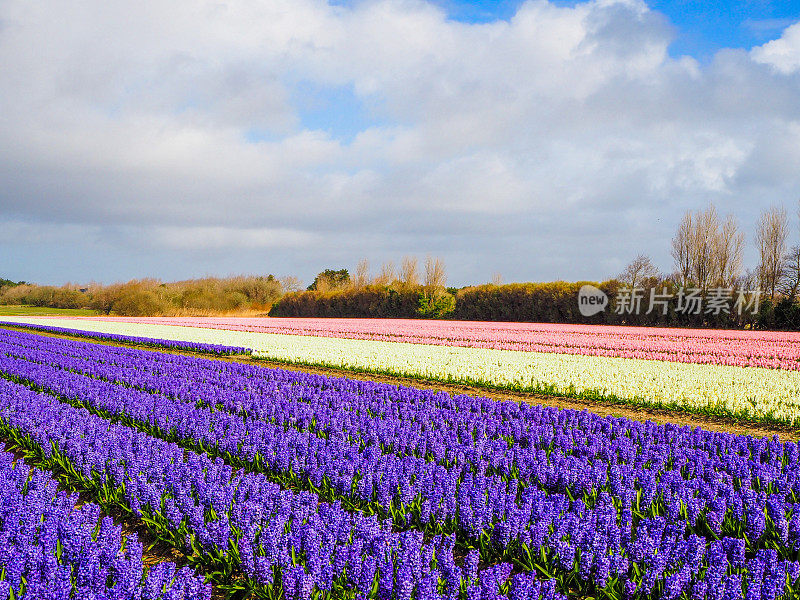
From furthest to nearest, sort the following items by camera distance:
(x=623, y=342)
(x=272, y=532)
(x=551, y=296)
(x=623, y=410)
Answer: (x=551, y=296) < (x=623, y=342) < (x=623, y=410) < (x=272, y=532)

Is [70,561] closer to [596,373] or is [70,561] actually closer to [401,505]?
[401,505]

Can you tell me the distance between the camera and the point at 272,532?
387cm

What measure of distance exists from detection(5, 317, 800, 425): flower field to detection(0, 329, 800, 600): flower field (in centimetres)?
282

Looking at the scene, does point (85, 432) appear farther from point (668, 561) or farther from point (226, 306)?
point (226, 306)

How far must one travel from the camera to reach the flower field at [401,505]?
3.50 metres

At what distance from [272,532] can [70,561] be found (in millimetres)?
1280

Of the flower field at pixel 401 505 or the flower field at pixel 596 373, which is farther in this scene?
the flower field at pixel 596 373

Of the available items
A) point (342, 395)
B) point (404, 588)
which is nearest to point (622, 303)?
point (342, 395)

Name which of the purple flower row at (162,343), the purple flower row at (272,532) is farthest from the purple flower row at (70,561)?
the purple flower row at (162,343)

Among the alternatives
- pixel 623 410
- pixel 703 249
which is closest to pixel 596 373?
pixel 623 410

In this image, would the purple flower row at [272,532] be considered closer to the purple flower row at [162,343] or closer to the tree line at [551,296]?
the purple flower row at [162,343]

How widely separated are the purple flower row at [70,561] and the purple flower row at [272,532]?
0.42 meters

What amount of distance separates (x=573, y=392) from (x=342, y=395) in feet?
14.1

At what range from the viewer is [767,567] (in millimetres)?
3645
